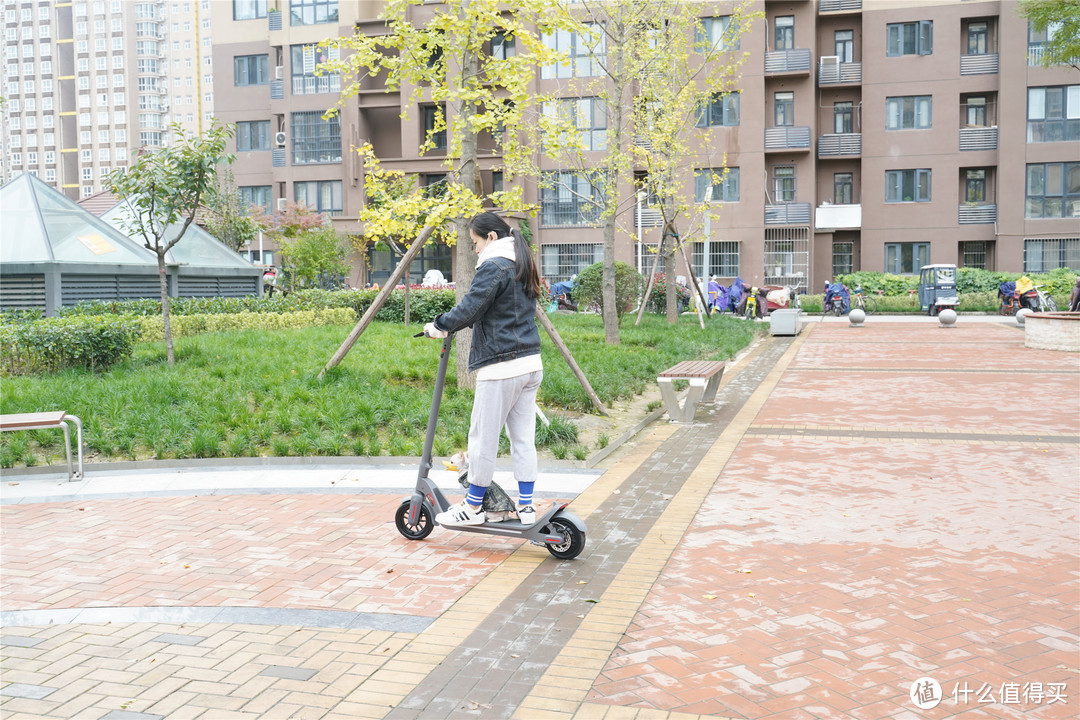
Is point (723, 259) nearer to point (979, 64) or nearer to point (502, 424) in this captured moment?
point (979, 64)

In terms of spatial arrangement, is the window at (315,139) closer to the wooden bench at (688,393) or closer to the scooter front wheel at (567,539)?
the wooden bench at (688,393)

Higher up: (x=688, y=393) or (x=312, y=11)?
(x=312, y=11)

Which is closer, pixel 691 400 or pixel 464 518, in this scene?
pixel 464 518

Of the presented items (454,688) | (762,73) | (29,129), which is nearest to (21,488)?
(454,688)

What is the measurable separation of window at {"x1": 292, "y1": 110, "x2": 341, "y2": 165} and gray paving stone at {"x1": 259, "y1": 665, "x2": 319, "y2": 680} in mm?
40722

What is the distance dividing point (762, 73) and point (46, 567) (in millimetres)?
36629

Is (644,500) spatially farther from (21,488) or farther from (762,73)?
(762,73)

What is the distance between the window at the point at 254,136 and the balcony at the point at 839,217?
86.6ft

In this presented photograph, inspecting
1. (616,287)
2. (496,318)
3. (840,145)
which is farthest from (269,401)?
(840,145)

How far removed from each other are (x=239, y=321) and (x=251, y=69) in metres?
33.0

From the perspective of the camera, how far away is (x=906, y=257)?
130 ft

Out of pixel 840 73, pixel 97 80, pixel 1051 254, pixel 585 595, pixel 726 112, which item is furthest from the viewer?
pixel 97 80

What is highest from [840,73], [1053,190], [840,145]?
[840,73]

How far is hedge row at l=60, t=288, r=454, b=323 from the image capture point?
55.7 ft
